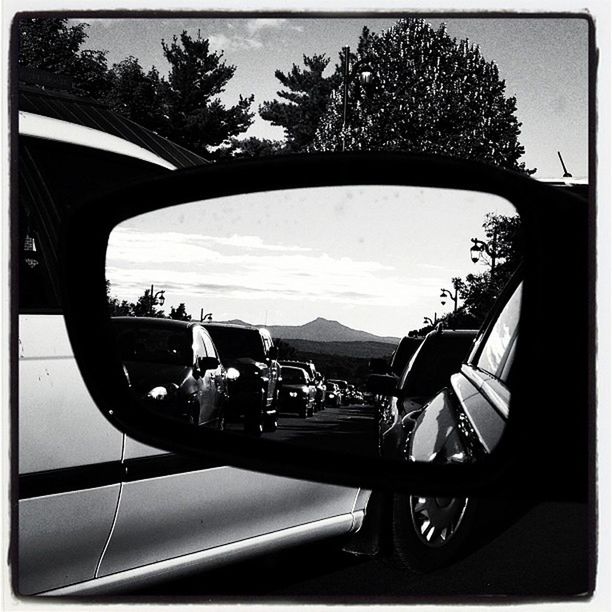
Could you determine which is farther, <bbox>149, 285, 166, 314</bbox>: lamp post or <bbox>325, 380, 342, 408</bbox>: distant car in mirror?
<bbox>149, 285, 166, 314</bbox>: lamp post

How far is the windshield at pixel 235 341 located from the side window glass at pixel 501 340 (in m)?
0.57

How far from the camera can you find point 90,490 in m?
2.48

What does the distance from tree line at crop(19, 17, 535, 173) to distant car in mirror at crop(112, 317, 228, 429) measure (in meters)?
18.3

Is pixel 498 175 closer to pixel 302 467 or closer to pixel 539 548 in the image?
pixel 302 467

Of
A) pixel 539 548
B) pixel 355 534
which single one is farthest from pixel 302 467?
pixel 355 534

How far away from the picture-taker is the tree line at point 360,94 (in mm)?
27047

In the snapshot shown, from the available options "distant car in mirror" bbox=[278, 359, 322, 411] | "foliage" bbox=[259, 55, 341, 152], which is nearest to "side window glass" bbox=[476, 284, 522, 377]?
"distant car in mirror" bbox=[278, 359, 322, 411]

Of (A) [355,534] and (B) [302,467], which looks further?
(A) [355,534]

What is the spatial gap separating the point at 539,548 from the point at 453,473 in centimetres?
80

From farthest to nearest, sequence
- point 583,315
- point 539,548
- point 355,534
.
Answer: point 355,534 → point 539,548 → point 583,315

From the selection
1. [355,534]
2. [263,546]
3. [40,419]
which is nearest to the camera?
[40,419]

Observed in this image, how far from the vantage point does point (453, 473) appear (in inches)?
57.2

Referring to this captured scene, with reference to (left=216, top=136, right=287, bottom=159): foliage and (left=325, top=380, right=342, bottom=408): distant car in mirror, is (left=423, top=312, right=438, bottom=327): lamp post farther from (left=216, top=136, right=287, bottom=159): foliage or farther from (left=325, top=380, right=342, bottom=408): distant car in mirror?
(left=216, top=136, right=287, bottom=159): foliage

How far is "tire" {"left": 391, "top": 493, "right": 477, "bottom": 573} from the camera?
167cm
